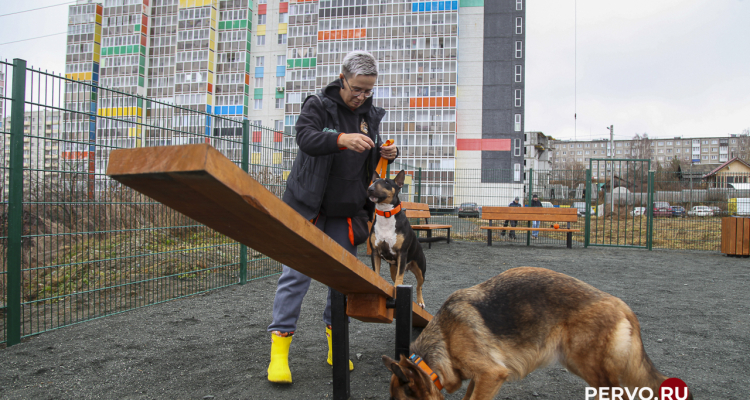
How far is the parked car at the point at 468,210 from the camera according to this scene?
556 inches

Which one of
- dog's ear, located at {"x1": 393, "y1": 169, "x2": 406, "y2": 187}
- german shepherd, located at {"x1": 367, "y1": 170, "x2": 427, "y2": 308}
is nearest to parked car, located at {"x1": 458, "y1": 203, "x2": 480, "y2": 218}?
german shepherd, located at {"x1": 367, "y1": 170, "x2": 427, "y2": 308}

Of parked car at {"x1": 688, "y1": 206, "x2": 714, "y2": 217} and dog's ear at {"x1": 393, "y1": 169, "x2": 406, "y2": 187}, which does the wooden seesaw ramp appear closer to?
dog's ear at {"x1": 393, "y1": 169, "x2": 406, "y2": 187}

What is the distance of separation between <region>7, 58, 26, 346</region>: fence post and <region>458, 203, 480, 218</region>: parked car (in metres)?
12.3

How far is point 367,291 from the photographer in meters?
2.09

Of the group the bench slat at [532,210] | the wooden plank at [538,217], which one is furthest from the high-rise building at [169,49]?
the wooden plank at [538,217]

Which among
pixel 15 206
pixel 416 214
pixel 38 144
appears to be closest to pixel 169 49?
pixel 416 214

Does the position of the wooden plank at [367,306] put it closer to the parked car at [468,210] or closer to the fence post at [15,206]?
the fence post at [15,206]

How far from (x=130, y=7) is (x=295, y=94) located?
2755cm

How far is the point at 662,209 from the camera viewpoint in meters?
13.2

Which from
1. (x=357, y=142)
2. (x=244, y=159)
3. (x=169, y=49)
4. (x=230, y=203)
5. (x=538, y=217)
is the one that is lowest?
(x=538, y=217)

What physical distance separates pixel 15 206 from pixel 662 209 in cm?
1583

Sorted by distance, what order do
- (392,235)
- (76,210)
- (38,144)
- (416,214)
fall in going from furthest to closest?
(416,214)
(392,235)
(76,210)
(38,144)

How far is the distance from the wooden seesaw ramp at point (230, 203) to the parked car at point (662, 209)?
14615 mm

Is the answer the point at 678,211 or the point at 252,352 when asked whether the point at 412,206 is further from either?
the point at 678,211
